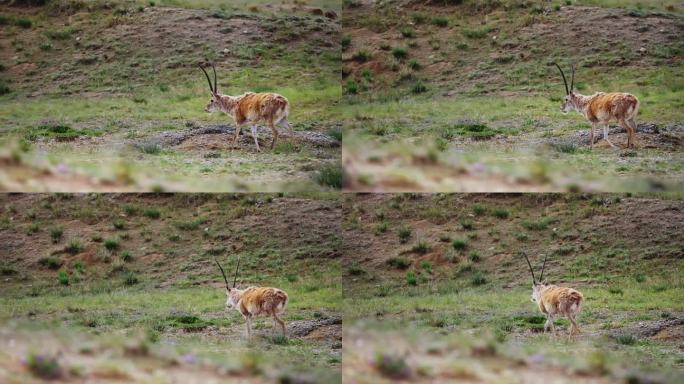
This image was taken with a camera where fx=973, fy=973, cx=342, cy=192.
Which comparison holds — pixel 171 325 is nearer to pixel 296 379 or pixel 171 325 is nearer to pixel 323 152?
pixel 296 379

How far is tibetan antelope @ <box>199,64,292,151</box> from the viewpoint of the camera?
1398 cm

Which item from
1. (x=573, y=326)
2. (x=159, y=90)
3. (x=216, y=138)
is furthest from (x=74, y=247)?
(x=573, y=326)

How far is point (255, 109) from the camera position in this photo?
14.1 meters

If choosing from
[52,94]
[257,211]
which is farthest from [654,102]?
[52,94]

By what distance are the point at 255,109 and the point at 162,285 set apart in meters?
3.29

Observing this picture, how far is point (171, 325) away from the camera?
1360 centimetres

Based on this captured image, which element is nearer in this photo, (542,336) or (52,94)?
(542,336)

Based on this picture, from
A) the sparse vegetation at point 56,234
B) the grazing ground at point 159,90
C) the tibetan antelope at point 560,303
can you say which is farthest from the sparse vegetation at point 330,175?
the sparse vegetation at point 56,234

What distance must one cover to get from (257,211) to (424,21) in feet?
17.7

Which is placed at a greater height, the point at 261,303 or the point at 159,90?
the point at 159,90

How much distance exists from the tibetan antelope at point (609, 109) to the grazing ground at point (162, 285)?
4399 millimetres

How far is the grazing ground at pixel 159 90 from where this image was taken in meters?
14.2

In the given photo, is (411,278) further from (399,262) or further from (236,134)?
(236,134)

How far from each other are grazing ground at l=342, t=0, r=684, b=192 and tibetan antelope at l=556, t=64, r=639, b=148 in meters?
0.31
